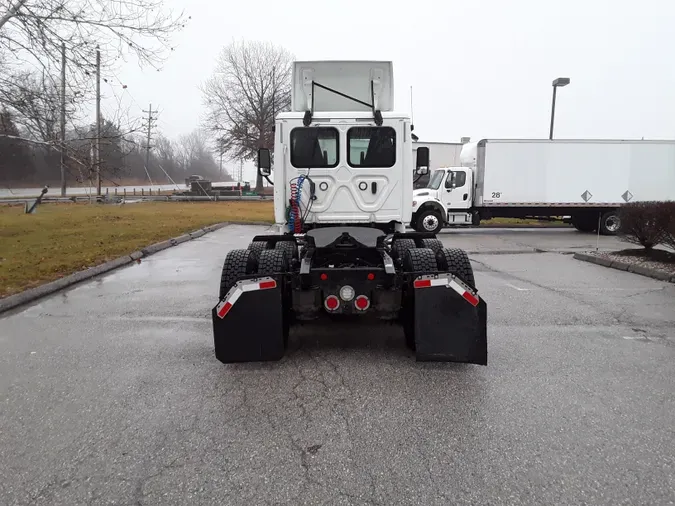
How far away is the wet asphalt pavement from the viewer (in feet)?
9.45

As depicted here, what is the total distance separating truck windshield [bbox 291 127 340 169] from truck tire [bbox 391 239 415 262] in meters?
1.29

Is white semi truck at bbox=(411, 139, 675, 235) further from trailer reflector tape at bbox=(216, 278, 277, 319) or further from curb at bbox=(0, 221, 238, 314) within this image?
trailer reflector tape at bbox=(216, 278, 277, 319)

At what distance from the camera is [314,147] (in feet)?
21.0

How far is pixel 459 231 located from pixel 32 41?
15564 mm

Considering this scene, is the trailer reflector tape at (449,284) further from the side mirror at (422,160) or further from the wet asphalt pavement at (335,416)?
the side mirror at (422,160)

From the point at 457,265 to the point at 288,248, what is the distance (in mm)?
1900

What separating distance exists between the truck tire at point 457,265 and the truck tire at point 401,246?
392 mm

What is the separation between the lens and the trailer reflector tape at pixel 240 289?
4.56 m

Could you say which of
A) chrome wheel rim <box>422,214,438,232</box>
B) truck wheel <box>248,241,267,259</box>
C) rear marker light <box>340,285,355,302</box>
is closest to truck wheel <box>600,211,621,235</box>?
chrome wheel rim <box>422,214,438,232</box>

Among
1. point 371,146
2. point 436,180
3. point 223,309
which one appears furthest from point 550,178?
point 223,309

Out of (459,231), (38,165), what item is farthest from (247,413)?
(38,165)

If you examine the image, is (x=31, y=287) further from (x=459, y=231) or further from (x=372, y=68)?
(x=459, y=231)

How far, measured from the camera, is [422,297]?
4.56 meters

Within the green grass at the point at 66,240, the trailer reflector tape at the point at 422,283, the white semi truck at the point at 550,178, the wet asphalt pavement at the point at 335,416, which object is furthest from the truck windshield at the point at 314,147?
the white semi truck at the point at 550,178
